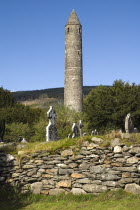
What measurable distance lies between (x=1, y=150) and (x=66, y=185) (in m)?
2.80

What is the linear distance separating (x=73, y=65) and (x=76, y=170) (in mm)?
38760

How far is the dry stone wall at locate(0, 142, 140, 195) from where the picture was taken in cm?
869

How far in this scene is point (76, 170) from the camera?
30.1 ft

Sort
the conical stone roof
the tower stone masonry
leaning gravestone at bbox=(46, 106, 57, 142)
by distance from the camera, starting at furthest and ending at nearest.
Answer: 1. the conical stone roof
2. the tower stone masonry
3. leaning gravestone at bbox=(46, 106, 57, 142)

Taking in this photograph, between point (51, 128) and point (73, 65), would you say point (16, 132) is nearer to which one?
point (73, 65)

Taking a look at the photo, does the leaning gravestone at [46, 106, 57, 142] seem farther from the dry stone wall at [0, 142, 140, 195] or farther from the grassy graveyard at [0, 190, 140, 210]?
the grassy graveyard at [0, 190, 140, 210]

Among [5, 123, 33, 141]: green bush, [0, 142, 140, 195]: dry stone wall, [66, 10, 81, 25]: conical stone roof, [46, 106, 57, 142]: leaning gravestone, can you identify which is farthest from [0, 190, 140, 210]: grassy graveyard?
[66, 10, 81, 25]: conical stone roof

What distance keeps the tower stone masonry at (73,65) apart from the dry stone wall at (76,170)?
119 ft

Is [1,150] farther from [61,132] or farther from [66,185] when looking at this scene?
[61,132]

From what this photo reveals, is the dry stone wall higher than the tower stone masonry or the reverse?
the reverse

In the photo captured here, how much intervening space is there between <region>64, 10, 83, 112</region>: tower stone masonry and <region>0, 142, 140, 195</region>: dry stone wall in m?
36.3

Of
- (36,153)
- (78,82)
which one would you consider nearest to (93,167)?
(36,153)

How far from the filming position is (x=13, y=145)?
10.8 m

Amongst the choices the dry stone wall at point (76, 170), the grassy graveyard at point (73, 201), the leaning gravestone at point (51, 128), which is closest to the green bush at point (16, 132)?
the leaning gravestone at point (51, 128)
